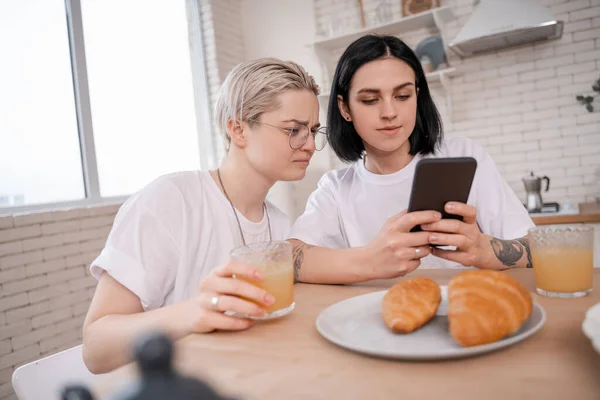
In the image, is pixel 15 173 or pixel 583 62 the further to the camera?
pixel 583 62

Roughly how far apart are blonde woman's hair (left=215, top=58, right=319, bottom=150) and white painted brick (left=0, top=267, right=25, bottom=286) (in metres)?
1.97

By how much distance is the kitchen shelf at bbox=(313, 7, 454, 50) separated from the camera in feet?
12.3

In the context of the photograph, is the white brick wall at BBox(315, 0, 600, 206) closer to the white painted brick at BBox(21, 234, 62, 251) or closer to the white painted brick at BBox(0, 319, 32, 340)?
the white painted brick at BBox(21, 234, 62, 251)

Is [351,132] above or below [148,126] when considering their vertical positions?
below

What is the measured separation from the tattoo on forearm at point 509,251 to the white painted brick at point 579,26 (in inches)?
121

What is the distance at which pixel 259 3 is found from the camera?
4898 millimetres

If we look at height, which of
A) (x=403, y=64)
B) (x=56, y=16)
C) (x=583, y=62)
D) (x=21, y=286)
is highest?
(x=56, y=16)

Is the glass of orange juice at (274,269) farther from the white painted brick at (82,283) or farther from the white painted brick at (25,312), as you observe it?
the white painted brick at (82,283)

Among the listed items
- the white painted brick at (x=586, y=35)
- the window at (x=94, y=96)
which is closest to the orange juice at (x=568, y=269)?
the window at (x=94, y=96)

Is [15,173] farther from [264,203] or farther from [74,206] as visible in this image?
[264,203]

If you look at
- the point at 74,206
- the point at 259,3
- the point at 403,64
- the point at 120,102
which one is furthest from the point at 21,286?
the point at 259,3

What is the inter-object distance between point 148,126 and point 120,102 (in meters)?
0.34

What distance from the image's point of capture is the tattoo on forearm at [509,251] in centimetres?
123

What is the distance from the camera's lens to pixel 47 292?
2889 mm
